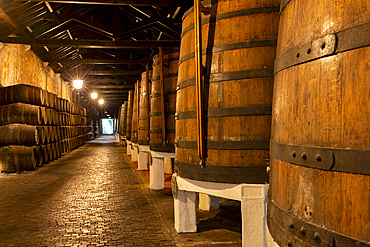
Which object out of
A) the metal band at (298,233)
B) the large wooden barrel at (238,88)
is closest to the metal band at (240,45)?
the large wooden barrel at (238,88)

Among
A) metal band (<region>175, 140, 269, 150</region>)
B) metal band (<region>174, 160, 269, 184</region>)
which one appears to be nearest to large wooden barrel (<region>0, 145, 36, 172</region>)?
metal band (<region>174, 160, 269, 184</region>)

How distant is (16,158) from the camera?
10297mm

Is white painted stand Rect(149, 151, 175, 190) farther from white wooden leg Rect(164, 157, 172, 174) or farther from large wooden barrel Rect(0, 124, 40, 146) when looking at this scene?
large wooden barrel Rect(0, 124, 40, 146)

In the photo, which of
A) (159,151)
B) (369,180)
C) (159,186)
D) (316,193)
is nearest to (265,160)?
(316,193)

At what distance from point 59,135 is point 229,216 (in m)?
11.7

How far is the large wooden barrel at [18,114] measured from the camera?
10.4 m

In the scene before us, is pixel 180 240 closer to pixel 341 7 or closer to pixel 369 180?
pixel 369 180

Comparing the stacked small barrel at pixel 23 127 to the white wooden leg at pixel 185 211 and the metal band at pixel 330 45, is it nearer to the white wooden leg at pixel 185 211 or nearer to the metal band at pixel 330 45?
the white wooden leg at pixel 185 211

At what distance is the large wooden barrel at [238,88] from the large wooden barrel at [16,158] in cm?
889

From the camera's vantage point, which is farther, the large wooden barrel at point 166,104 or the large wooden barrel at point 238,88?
the large wooden barrel at point 166,104

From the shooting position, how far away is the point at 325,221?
58.7 inches

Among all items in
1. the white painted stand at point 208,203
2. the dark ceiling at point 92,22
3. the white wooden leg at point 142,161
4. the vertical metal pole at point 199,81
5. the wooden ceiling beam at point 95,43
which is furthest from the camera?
the white wooden leg at point 142,161

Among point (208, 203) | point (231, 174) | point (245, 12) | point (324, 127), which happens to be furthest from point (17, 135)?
point (324, 127)

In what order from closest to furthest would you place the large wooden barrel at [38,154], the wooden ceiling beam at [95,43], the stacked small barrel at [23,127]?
1. the wooden ceiling beam at [95,43]
2. the stacked small barrel at [23,127]
3. the large wooden barrel at [38,154]
